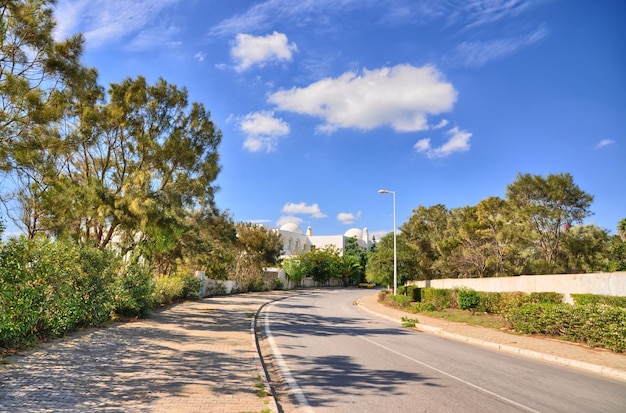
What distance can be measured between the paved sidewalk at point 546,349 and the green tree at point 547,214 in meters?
12.3

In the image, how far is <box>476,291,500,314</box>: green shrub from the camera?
2267cm

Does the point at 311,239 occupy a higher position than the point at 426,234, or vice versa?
the point at 311,239

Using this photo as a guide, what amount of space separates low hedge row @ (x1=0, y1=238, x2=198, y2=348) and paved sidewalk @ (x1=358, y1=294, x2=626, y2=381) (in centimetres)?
1269

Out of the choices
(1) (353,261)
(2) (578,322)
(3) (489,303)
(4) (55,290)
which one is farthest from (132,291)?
(1) (353,261)

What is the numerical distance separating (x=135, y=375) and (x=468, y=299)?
21.5 metres

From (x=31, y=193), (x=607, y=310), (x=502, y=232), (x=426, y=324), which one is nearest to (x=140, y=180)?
(x=31, y=193)

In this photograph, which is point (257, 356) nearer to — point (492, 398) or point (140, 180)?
point (492, 398)

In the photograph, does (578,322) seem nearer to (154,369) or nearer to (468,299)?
(468,299)

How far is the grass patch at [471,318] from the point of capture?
19.1 meters

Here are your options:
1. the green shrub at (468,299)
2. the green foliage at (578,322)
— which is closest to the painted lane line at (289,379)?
the green foliage at (578,322)

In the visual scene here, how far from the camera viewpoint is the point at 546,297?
19.3m

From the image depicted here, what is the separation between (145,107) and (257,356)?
1289cm

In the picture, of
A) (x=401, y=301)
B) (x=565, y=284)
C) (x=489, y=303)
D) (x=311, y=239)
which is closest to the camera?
(x=565, y=284)

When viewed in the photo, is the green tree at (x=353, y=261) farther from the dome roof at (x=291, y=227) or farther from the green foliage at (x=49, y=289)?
the green foliage at (x=49, y=289)
